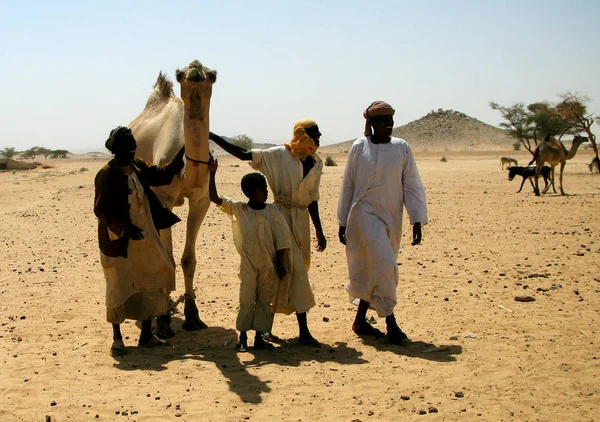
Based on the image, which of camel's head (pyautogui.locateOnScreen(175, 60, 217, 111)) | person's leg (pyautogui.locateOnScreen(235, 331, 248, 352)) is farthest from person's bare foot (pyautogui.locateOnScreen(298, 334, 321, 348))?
camel's head (pyautogui.locateOnScreen(175, 60, 217, 111))

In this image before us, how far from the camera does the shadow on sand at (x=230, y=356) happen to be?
4996 mm

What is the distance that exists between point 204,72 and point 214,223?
8.09 metres

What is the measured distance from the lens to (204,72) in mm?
5539

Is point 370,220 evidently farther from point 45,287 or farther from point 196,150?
point 45,287

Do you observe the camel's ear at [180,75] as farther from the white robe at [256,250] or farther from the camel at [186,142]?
the white robe at [256,250]

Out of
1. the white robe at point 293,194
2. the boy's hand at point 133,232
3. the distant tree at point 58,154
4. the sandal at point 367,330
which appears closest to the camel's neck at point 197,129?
the white robe at point 293,194

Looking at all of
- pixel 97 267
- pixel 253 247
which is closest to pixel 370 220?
pixel 253 247

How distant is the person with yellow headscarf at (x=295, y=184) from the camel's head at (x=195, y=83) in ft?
1.29

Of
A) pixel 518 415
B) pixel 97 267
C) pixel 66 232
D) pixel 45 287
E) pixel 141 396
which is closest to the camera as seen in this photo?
pixel 518 415

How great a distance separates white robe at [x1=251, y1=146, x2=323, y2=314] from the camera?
563 centimetres

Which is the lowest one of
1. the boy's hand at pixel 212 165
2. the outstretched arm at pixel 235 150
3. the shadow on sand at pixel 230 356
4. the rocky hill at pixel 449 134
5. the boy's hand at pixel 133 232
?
the shadow on sand at pixel 230 356

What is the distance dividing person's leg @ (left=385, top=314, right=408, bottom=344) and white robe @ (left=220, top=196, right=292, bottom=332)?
91 centimetres

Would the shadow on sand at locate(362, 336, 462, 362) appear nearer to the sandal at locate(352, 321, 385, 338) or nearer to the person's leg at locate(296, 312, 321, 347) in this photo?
the sandal at locate(352, 321, 385, 338)

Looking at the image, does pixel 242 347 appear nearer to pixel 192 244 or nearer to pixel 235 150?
pixel 235 150
